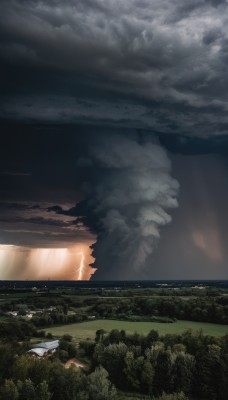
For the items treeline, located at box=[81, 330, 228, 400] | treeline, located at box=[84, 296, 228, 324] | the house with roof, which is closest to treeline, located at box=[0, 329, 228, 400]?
treeline, located at box=[81, 330, 228, 400]

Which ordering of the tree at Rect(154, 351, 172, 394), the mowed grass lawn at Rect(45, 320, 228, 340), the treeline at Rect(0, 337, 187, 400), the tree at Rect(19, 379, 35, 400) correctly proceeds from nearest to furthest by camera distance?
the treeline at Rect(0, 337, 187, 400) < the tree at Rect(19, 379, 35, 400) < the tree at Rect(154, 351, 172, 394) < the mowed grass lawn at Rect(45, 320, 228, 340)

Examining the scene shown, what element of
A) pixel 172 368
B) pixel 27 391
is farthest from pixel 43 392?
pixel 172 368

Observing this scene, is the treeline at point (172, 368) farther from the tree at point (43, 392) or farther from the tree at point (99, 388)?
the tree at point (43, 392)

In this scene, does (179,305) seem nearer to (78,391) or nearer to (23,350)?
(23,350)

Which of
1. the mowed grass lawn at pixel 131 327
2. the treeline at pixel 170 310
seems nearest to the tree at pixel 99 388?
the mowed grass lawn at pixel 131 327

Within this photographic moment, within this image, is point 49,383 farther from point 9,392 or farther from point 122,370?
point 122,370

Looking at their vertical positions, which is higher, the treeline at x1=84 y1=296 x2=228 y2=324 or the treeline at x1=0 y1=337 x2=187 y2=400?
the treeline at x1=84 y1=296 x2=228 y2=324

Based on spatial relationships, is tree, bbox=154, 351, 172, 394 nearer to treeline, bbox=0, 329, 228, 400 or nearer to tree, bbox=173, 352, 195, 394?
treeline, bbox=0, 329, 228, 400
